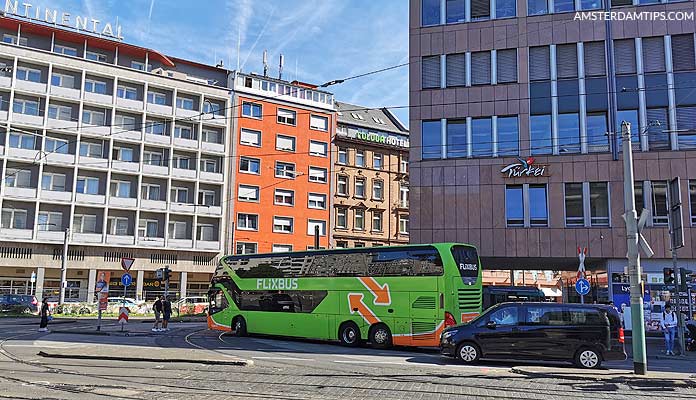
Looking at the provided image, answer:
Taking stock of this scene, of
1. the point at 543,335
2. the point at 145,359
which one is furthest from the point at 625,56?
the point at 145,359

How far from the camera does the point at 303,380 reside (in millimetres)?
12789

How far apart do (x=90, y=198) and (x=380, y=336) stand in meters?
37.3

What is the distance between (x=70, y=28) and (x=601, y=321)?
49.9m

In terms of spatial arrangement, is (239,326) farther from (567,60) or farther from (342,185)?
(342,185)

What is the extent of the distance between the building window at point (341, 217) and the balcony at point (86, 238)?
73.6 ft

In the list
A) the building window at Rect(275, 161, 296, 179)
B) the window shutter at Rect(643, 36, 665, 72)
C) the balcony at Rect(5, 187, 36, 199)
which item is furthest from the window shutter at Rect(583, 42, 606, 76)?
the balcony at Rect(5, 187, 36, 199)

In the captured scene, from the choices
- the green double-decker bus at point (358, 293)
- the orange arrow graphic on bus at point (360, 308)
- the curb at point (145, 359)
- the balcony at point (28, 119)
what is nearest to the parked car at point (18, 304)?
the balcony at point (28, 119)

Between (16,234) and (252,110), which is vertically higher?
(252,110)

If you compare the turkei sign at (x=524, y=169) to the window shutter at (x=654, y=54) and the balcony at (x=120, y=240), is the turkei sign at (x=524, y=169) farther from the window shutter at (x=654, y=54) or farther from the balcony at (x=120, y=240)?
the balcony at (x=120, y=240)

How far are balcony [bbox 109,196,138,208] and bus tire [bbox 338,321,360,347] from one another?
35370 mm

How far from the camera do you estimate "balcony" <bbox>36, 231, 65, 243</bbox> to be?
159 feet

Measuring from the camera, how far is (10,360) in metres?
15.9

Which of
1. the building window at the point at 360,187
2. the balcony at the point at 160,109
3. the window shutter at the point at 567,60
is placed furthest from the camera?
the building window at the point at 360,187

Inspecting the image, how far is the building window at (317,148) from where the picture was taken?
60781mm
